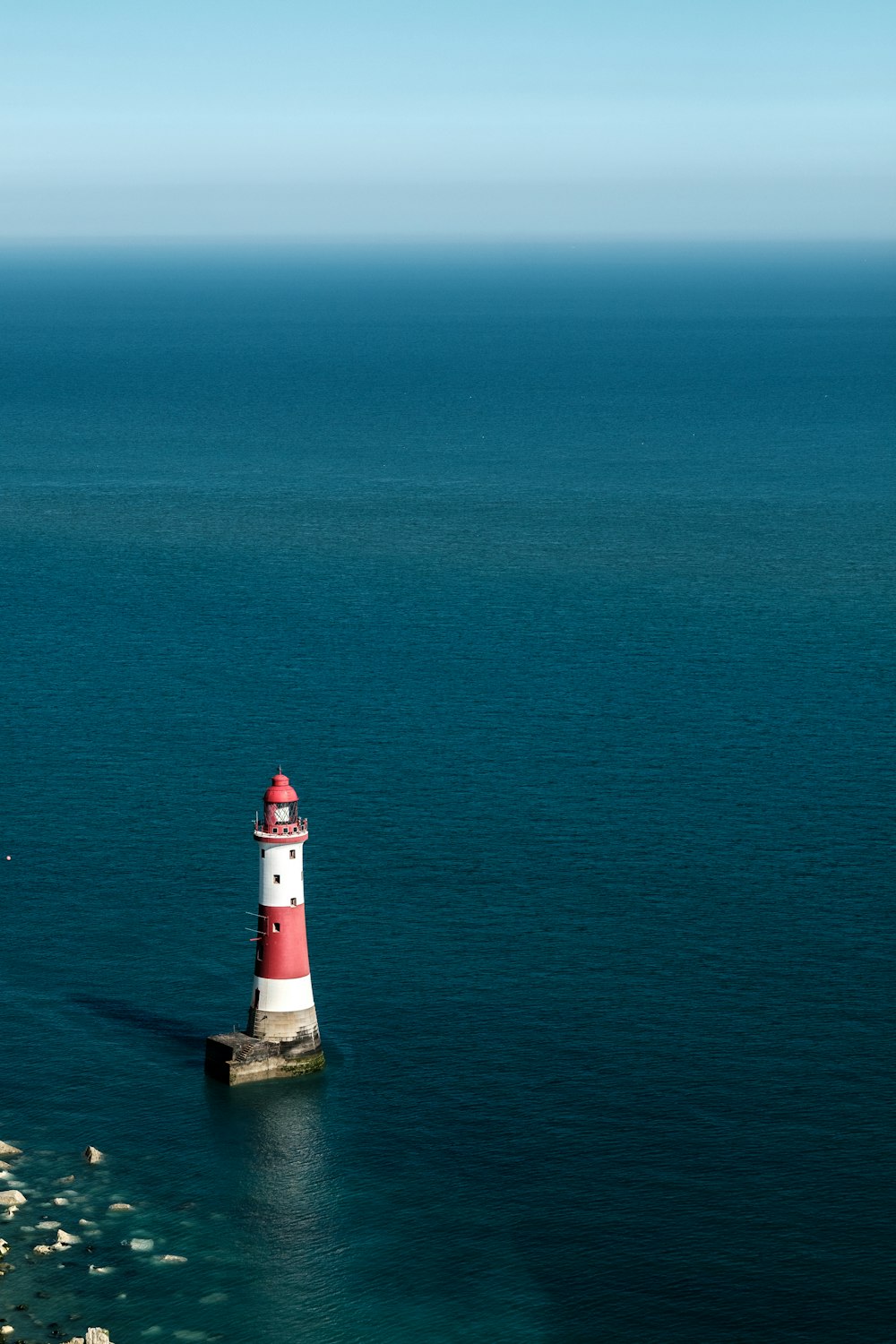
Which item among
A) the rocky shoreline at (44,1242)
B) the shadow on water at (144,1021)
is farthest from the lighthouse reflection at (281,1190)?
the shadow on water at (144,1021)

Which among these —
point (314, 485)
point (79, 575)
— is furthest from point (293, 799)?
point (314, 485)

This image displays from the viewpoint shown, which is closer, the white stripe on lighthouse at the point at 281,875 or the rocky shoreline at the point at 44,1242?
the rocky shoreline at the point at 44,1242

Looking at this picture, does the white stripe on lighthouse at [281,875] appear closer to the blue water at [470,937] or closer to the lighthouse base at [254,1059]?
the lighthouse base at [254,1059]

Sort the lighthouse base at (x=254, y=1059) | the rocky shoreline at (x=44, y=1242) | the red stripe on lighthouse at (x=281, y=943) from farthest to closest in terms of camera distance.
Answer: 1. the lighthouse base at (x=254, y=1059)
2. the red stripe on lighthouse at (x=281, y=943)
3. the rocky shoreline at (x=44, y=1242)

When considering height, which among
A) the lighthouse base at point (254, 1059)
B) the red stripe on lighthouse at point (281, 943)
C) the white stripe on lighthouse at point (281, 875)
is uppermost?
the white stripe on lighthouse at point (281, 875)

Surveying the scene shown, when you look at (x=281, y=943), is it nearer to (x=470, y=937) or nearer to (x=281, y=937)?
(x=281, y=937)

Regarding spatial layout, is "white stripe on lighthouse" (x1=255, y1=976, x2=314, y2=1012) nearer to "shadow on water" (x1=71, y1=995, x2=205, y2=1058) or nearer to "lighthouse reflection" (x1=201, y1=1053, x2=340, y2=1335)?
"lighthouse reflection" (x1=201, y1=1053, x2=340, y2=1335)

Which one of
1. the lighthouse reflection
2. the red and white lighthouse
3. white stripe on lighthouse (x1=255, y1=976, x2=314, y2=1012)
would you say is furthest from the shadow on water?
white stripe on lighthouse (x1=255, y1=976, x2=314, y2=1012)

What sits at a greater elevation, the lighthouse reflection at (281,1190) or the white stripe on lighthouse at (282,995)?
the white stripe on lighthouse at (282,995)
